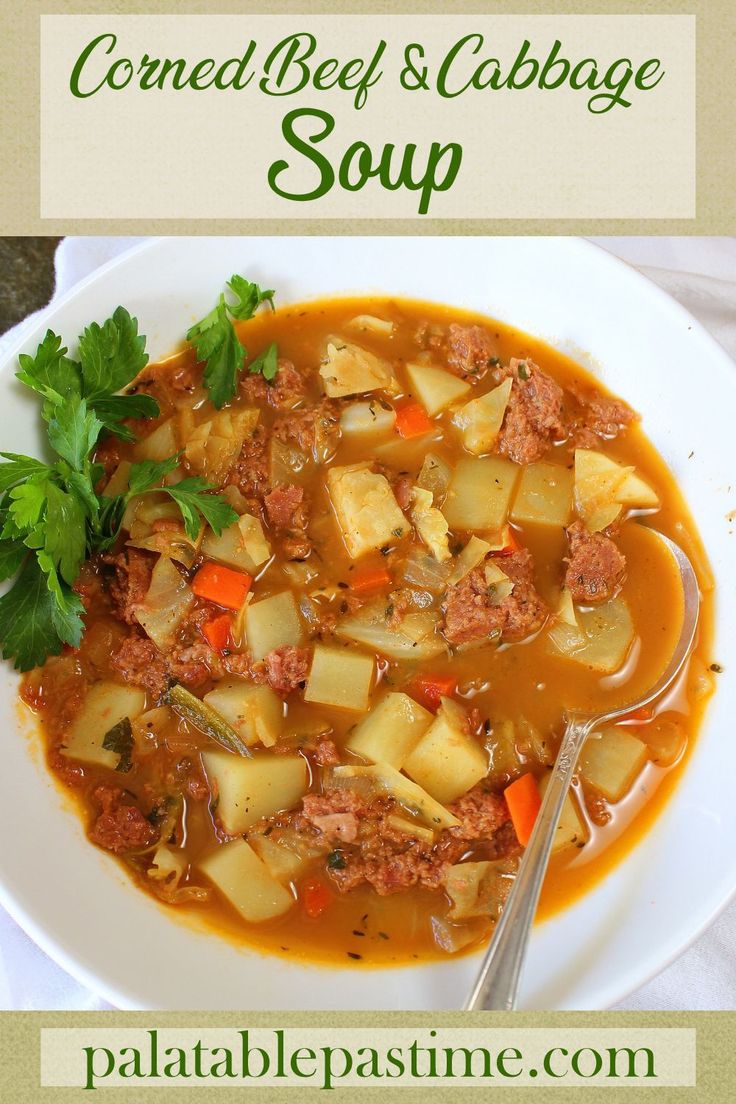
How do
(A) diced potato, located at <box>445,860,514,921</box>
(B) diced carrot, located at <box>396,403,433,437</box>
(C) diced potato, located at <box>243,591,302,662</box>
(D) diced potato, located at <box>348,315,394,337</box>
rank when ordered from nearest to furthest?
(A) diced potato, located at <box>445,860,514,921</box>, (C) diced potato, located at <box>243,591,302,662</box>, (B) diced carrot, located at <box>396,403,433,437</box>, (D) diced potato, located at <box>348,315,394,337</box>

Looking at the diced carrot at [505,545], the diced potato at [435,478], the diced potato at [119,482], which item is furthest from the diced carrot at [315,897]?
the diced potato at [119,482]

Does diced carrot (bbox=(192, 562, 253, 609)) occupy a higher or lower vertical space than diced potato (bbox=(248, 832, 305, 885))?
higher

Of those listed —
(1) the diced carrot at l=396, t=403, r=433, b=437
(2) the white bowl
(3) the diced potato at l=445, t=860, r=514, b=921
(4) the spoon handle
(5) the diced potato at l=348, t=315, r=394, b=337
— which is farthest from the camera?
(5) the diced potato at l=348, t=315, r=394, b=337

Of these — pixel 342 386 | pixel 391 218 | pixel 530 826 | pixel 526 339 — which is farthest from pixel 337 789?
pixel 391 218

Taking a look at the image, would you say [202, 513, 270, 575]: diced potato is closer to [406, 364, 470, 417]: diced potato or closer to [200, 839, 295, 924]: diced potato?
[406, 364, 470, 417]: diced potato

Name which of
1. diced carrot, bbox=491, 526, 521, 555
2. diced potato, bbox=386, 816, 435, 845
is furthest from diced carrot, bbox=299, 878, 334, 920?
diced carrot, bbox=491, 526, 521, 555

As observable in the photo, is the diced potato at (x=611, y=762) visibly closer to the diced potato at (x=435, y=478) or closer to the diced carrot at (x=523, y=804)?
the diced carrot at (x=523, y=804)
